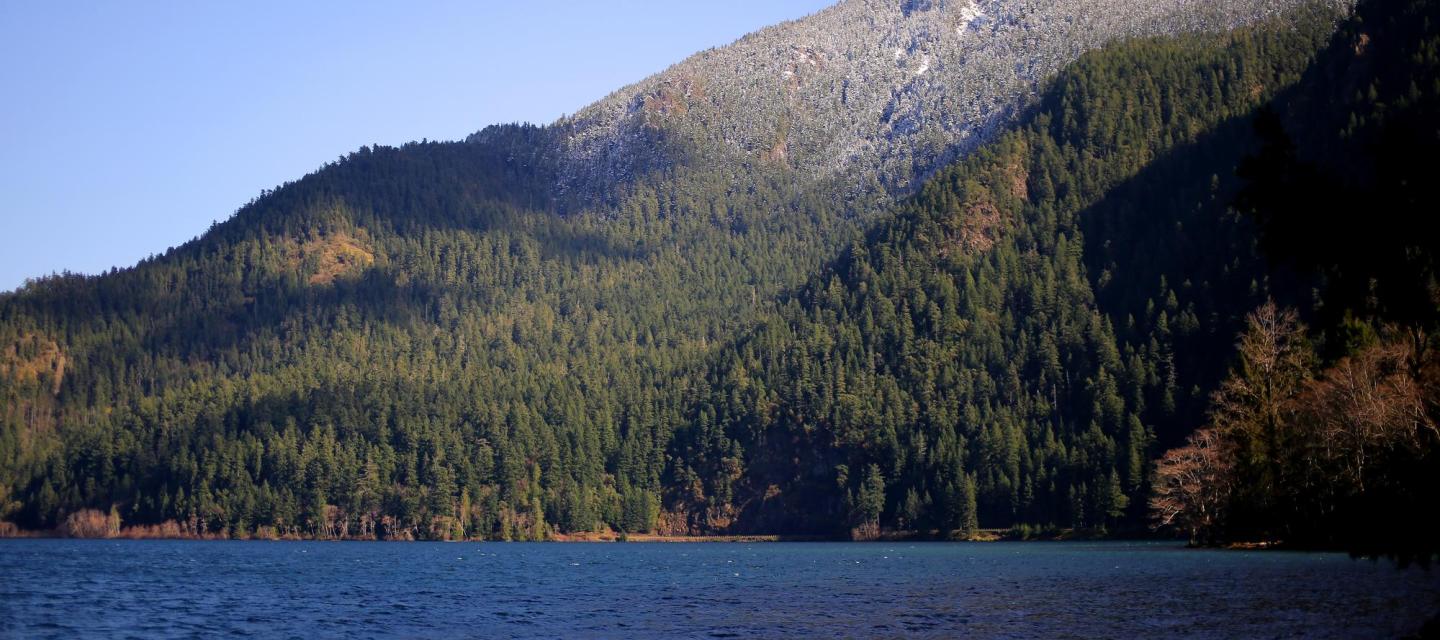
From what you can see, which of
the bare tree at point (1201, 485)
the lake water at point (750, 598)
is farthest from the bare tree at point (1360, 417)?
the bare tree at point (1201, 485)

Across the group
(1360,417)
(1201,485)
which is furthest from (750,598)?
(1201,485)

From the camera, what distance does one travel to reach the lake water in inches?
2339

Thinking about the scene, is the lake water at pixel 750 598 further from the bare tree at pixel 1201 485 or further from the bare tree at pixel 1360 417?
the bare tree at pixel 1360 417

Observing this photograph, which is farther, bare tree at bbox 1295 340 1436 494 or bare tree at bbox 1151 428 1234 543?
bare tree at bbox 1151 428 1234 543

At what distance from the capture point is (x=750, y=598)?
78.5m

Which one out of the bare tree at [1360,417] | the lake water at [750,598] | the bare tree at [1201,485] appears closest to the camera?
the lake water at [750,598]

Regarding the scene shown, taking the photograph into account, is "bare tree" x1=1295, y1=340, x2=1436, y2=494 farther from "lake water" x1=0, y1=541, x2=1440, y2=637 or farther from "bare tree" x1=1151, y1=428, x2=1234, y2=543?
"bare tree" x1=1151, y1=428, x2=1234, y2=543

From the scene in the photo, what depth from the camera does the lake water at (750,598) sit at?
195ft

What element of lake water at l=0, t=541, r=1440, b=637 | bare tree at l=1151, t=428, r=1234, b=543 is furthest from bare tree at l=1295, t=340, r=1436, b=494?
bare tree at l=1151, t=428, r=1234, b=543

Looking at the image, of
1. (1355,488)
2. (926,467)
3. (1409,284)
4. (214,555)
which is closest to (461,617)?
(1409,284)

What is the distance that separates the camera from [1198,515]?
412ft

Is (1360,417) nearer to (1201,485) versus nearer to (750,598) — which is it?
(750,598)

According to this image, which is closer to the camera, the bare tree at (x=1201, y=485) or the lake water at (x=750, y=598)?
the lake water at (x=750, y=598)

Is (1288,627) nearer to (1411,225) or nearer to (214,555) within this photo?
(1411,225)
